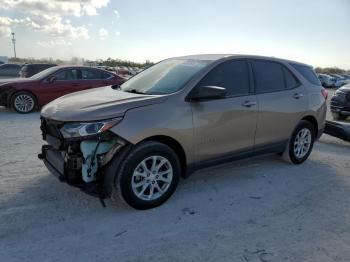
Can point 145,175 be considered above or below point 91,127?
below

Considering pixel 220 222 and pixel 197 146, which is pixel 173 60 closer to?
pixel 197 146

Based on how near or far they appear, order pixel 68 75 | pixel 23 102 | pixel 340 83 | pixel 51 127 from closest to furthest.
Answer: pixel 51 127
pixel 23 102
pixel 68 75
pixel 340 83

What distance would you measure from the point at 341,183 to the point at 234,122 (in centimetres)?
190

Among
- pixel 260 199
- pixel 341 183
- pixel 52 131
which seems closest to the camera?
pixel 52 131

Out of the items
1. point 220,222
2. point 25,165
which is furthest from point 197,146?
point 25,165

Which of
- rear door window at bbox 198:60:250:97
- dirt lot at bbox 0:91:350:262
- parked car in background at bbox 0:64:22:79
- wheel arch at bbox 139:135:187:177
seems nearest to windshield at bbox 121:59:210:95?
rear door window at bbox 198:60:250:97

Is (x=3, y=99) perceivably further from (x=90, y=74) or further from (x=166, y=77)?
(x=166, y=77)

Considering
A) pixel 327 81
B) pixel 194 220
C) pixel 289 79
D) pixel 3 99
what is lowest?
pixel 327 81

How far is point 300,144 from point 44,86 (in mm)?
7844

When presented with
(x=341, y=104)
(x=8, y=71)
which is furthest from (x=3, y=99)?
(x=8, y=71)

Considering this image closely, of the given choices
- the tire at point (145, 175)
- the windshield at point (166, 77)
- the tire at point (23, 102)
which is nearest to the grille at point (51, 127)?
the tire at point (145, 175)

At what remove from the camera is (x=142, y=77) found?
5.23 m

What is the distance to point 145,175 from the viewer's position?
3990 millimetres

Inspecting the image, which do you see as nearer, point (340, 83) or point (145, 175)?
point (145, 175)
